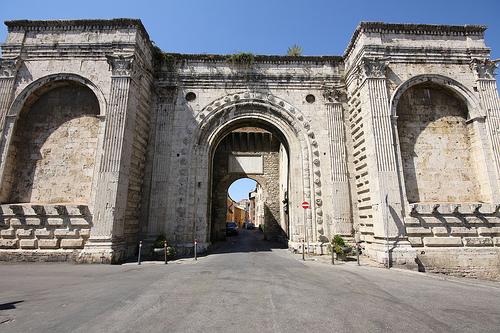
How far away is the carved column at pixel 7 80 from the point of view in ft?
31.6

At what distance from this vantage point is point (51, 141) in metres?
9.74

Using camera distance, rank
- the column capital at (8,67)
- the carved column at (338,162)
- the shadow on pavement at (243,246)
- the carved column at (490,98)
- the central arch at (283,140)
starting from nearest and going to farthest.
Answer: the carved column at (490,98)
the column capital at (8,67)
the carved column at (338,162)
the central arch at (283,140)
the shadow on pavement at (243,246)

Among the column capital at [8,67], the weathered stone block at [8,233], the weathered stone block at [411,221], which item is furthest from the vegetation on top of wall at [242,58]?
the weathered stone block at [8,233]

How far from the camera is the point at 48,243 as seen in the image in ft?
28.0

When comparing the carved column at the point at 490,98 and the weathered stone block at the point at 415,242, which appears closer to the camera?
the weathered stone block at the point at 415,242

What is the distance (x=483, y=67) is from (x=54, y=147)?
18.3m

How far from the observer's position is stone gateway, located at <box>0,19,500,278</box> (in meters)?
8.58

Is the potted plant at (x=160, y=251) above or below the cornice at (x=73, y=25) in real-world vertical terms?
below

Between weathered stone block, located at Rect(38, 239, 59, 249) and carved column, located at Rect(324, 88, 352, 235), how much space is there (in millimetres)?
10938

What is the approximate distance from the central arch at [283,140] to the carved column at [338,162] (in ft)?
2.22

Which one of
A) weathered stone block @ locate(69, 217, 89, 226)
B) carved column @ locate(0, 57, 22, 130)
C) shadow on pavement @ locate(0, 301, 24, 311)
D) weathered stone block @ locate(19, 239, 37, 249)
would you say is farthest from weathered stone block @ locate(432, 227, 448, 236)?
carved column @ locate(0, 57, 22, 130)

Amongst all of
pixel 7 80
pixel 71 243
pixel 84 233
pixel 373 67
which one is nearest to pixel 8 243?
pixel 71 243

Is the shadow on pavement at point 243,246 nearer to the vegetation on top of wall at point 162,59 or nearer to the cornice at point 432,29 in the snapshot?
the vegetation on top of wall at point 162,59

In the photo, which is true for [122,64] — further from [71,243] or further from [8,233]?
[8,233]
